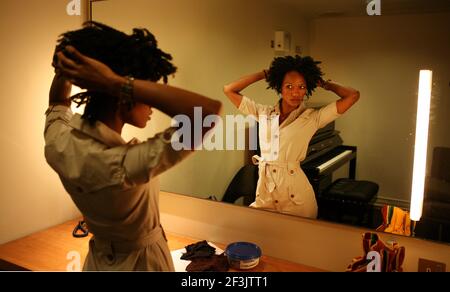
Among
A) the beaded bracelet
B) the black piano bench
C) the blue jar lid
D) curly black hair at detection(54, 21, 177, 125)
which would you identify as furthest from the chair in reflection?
the beaded bracelet

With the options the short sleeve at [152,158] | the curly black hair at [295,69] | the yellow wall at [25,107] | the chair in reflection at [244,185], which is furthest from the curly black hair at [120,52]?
the yellow wall at [25,107]

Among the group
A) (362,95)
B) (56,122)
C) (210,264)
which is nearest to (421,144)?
(362,95)

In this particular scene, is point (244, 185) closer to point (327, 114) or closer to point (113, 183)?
point (327, 114)

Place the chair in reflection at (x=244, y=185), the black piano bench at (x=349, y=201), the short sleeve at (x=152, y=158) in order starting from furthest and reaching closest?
the chair in reflection at (x=244, y=185) < the black piano bench at (x=349, y=201) < the short sleeve at (x=152, y=158)

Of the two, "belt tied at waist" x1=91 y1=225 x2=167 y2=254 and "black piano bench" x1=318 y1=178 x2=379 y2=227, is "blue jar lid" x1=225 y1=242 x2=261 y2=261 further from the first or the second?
"belt tied at waist" x1=91 y1=225 x2=167 y2=254

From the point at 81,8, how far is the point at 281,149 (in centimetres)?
124

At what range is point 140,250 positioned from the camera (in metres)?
0.97

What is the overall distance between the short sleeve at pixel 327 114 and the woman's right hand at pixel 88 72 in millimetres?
852

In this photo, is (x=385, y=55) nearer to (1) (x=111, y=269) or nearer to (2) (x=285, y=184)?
(2) (x=285, y=184)

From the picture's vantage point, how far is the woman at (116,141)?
79cm

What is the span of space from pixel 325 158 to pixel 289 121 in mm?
196

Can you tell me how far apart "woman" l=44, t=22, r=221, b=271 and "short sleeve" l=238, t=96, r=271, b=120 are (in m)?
0.68

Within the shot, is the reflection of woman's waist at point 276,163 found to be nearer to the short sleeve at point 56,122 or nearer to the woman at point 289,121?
the woman at point 289,121
